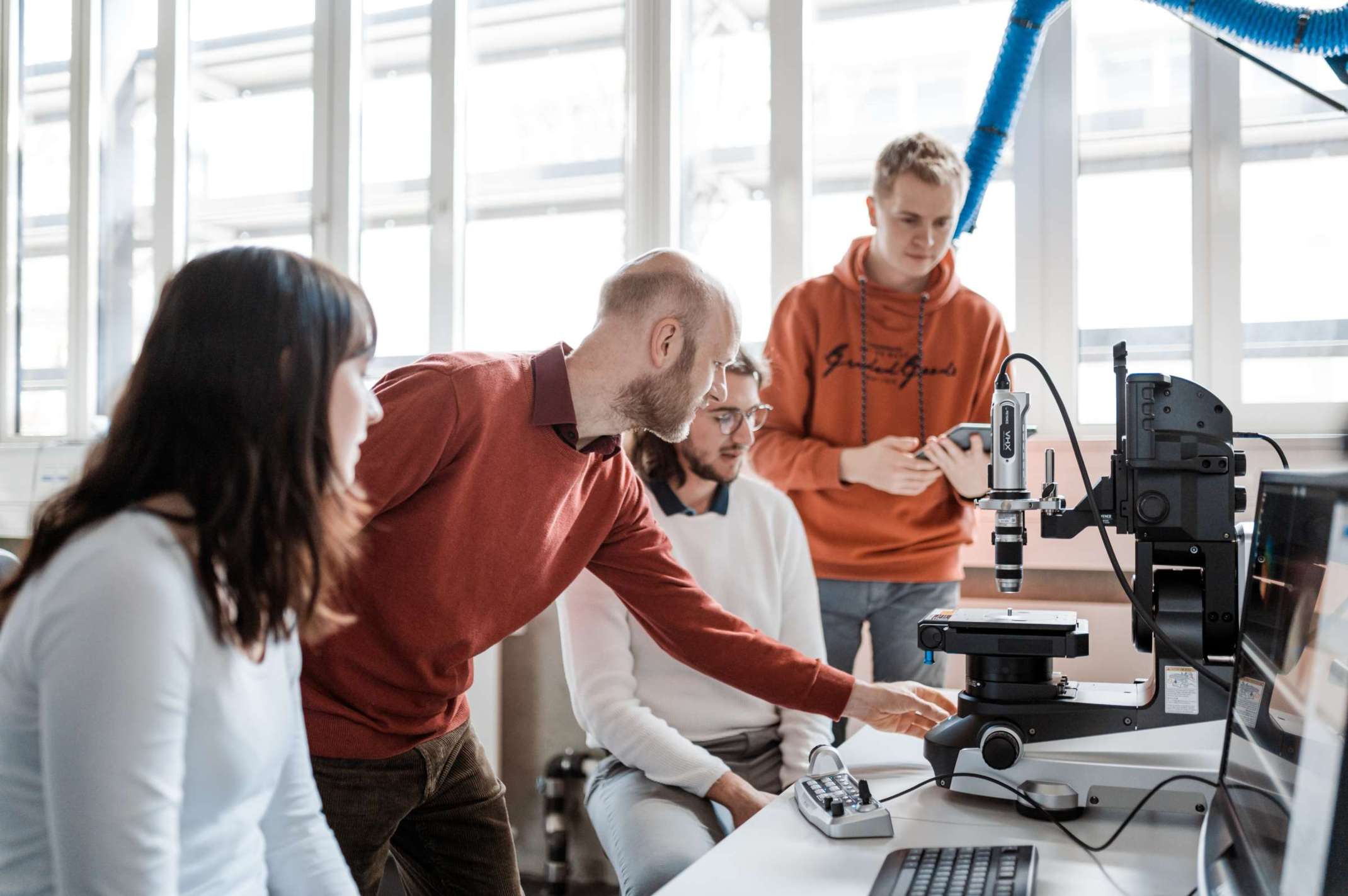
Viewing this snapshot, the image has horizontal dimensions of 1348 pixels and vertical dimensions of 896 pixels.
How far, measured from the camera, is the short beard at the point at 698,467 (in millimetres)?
2084

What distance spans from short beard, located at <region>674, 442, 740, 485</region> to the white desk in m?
0.80

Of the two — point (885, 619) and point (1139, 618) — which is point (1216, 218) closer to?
point (885, 619)

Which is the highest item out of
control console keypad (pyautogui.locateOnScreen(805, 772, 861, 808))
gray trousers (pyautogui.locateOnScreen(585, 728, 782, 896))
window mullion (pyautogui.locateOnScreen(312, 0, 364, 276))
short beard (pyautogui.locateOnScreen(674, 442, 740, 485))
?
window mullion (pyautogui.locateOnScreen(312, 0, 364, 276))

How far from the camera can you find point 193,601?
2.73ft

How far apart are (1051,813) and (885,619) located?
106cm

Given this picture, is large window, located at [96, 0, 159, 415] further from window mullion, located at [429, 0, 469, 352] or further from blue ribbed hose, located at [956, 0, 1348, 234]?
blue ribbed hose, located at [956, 0, 1348, 234]

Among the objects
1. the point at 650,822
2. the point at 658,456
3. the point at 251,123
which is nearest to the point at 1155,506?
the point at 650,822

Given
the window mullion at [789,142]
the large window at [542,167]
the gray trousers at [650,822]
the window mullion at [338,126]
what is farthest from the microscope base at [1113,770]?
the window mullion at [338,126]

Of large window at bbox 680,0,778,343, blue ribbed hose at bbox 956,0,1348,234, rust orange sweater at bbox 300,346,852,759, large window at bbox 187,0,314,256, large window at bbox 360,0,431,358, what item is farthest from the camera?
large window at bbox 187,0,314,256

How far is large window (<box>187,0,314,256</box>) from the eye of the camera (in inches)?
148

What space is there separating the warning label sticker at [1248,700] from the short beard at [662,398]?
82 cm

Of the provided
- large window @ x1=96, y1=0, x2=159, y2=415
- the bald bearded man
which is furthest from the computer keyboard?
large window @ x1=96, y1=0, x2=159, y2=415

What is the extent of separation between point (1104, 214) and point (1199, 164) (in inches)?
9.4

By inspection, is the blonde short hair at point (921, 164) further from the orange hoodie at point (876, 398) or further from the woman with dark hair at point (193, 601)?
the woman with dark hair at point (193, 601)
